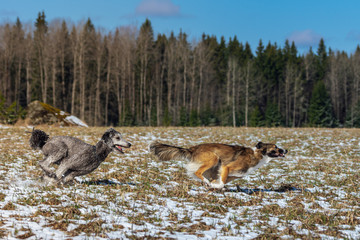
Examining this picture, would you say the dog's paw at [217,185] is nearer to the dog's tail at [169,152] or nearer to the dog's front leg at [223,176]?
the dog's front leg at [223,176]

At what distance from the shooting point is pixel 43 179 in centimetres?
748

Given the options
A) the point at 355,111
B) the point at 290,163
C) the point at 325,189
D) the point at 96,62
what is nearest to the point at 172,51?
the point at 96,62

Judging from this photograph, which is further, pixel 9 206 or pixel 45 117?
pixel 45 117

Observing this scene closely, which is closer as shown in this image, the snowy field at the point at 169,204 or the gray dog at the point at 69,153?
the snowy field at the point at 169,204

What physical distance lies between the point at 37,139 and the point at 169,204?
3227 millimetres

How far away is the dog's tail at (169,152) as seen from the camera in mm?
7918

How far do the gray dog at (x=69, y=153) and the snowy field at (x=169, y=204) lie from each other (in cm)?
33

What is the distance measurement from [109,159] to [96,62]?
5233 centimetres

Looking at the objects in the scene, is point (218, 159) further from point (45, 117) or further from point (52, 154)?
point (45, 117)

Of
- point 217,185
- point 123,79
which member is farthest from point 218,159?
point 123,79

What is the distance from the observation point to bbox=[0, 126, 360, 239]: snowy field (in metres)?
5.07

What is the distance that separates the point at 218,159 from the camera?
7.72 meters

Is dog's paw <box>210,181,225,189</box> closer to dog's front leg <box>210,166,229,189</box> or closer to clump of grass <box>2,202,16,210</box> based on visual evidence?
dog's front leg <box>210,166,229,189</box>

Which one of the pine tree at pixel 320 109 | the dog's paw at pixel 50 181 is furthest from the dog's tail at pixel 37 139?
the pine tree at pixel 320 109
